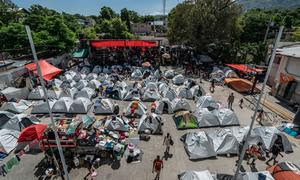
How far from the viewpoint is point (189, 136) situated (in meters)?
13.4

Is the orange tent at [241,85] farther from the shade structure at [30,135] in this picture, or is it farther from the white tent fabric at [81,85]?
the shade structure at [30,135]

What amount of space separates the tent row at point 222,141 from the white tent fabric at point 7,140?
1203cm

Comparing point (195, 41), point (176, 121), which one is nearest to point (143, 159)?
point (176, 121)

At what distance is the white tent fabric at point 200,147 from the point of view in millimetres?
12336

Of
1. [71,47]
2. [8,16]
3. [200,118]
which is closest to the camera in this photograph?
[200,118]

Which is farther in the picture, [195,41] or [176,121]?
[195,41]

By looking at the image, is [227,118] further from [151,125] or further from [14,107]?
[14,107]

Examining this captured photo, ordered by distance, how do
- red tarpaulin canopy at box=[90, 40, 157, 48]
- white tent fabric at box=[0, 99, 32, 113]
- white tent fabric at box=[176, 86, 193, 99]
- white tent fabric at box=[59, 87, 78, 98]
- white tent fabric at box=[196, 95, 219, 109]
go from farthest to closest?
red tarpaulin canopy at box=[90, 40, 157, 48], white tent fabric at box=[176, 86, 193, 99], white tent fabric at box=[59, 87, 78, 98], white tent fabric at box=[196, 95, 219, 109], white tent fabric at box=[0, 99, 32, 113]

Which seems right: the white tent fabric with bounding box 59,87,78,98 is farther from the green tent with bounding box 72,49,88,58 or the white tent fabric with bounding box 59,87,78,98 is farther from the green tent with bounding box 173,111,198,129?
the green tent with bounding box 72,49,88,58

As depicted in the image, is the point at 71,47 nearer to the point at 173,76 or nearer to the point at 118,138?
the point at 173,76

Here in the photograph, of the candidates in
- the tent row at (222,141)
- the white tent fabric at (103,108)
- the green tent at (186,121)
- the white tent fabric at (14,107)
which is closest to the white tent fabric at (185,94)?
the green tent at (186,121)

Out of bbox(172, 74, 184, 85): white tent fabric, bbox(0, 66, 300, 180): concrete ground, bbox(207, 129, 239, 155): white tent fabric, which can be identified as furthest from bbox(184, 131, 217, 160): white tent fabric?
bbox(172, 74, 184, 85): white tent fabric

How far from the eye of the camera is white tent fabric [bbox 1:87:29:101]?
762 inches

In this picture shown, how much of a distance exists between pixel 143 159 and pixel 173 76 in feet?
59.4
